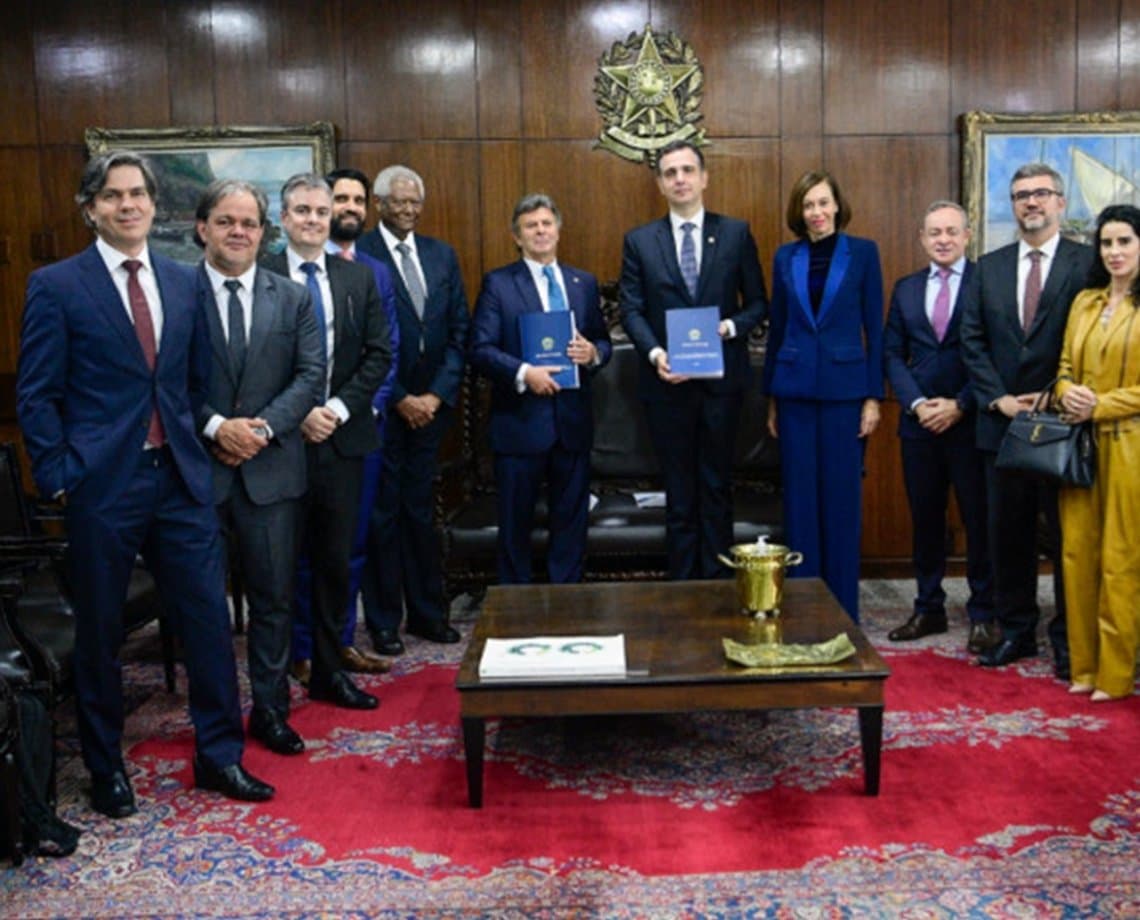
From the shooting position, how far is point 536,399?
15.6 ft

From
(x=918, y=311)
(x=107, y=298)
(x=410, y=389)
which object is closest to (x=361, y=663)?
(x=410, y=389)

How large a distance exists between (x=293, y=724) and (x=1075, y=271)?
3014 mm

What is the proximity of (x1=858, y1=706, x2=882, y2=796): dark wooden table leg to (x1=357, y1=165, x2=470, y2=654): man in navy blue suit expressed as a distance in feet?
6.93

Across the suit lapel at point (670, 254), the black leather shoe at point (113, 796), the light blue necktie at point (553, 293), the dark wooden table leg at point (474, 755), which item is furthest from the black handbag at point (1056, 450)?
the black leather shoe at point (113, 796)

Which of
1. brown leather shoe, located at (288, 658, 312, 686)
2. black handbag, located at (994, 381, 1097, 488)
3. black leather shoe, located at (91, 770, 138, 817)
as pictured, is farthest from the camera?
brown leather shoe, located at (288, 658, 312, 686)

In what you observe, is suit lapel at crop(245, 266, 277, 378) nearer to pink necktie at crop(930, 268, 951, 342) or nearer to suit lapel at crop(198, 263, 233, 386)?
suit lapel at crop(198, 263, 233, 386)

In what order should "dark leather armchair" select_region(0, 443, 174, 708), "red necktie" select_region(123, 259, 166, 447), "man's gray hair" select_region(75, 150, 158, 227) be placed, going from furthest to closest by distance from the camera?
1. "dark leather armchair" select_region(0, 443, 174, 708)
2. "red necktie" select_region(123, 259, 166, 447)
3. "man's gray hair" select_region(75, 150, 158, 227)

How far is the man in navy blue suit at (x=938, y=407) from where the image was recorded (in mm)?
4680

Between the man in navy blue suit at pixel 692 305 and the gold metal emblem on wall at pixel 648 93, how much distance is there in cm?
128

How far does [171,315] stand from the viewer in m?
3.13

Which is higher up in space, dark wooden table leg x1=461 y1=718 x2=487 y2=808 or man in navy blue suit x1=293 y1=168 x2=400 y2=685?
man in navy blue suit x1=293 y1=168 x2=400 y2=685

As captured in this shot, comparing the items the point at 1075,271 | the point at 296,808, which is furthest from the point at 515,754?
the point at 1075,271

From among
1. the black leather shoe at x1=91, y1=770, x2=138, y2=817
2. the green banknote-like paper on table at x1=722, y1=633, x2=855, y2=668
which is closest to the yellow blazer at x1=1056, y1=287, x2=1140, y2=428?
the green banknote-like paper on table at x1=722, y1=633, x2=855, y2=668

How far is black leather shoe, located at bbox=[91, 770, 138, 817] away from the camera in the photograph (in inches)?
126
